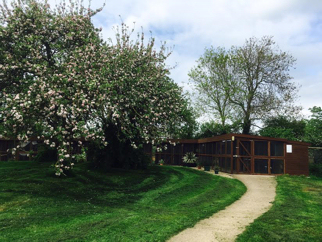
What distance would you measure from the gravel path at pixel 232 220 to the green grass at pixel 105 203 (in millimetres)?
475

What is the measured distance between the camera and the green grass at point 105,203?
9.96m

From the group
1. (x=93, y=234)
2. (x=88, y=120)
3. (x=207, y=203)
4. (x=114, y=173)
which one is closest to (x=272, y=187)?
(x=207, y=203)

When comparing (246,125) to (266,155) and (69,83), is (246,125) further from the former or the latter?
(69,83)

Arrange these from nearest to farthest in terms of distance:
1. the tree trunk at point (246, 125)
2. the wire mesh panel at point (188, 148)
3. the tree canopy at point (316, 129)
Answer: the tree canopy at point (316, 129) → the wire mesh panel at point (188, 148) → the tree trunk at point (246, 125)

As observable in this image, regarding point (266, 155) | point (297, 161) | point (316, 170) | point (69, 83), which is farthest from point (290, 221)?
point (316, 170)

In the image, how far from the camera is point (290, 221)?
11414 mm

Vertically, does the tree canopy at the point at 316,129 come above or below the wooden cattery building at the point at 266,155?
above

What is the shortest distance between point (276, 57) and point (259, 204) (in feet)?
101

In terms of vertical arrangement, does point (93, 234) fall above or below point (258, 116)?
below

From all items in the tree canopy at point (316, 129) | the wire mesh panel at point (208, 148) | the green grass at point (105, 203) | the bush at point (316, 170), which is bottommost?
the green grass at point (105, 203)

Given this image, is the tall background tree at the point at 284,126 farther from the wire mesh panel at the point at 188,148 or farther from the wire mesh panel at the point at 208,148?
the wire mesh panel at the point at 188,148

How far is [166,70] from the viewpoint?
2272 cm

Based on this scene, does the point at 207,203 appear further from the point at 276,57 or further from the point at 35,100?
the point at 276,57

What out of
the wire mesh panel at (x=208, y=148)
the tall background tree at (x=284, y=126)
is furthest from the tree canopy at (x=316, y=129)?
the wire mesh panel at (x=208, y=148)
